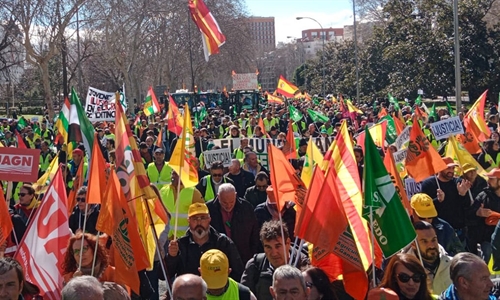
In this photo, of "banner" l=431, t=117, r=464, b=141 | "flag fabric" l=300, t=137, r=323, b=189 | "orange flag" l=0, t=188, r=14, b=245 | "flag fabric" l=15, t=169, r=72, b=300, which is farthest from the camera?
"banner" l=431, t=117, r=464, b=141

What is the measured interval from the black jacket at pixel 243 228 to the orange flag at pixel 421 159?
7.49ft

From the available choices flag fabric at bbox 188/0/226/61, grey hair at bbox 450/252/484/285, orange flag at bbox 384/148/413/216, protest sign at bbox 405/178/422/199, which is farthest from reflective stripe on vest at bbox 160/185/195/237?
flag fabric at bbox 188/0/226/61

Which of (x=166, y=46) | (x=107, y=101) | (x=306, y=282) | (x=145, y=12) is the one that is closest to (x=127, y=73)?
(x=145, y=12)

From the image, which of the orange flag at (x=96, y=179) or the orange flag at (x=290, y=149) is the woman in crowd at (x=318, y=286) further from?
the orange flag at (x=290, y=149)

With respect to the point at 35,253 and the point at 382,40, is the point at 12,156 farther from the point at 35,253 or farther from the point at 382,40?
the point at 382,40

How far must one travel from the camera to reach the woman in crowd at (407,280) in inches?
177

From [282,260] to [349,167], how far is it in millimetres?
1067

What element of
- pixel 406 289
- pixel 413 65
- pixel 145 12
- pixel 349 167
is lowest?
pixel 406 289

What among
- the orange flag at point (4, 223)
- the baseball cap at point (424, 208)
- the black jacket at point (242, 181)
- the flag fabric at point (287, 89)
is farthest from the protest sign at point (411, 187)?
the flag fabric at point (287, 89)

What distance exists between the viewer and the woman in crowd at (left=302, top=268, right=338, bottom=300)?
15.1 ft

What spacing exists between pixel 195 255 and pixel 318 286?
1633 millimetres

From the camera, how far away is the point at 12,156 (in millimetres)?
6965

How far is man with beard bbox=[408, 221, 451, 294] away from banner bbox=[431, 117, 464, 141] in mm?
5178

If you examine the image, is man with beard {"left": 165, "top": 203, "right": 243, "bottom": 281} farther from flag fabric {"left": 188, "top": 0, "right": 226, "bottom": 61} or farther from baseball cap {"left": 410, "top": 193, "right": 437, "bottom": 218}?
flag fabric {"left": 188, "top": 0, "right": 226, "bottom": 61}
